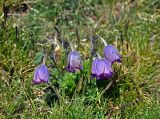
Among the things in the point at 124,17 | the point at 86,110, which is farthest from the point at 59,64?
the point at 124,17

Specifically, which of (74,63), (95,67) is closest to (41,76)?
(74,63)

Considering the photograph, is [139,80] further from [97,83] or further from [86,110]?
[86,110]

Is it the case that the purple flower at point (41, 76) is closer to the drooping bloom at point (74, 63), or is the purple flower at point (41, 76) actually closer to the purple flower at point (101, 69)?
the drooping bloom at point (74, 63)

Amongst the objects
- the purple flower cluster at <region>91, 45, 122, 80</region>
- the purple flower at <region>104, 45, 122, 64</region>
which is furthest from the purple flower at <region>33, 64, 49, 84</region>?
the purple flower at <region>104, 45, 122, 64</region>

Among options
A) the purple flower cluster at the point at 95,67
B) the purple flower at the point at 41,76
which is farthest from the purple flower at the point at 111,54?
the purple flower at the point at 41,76

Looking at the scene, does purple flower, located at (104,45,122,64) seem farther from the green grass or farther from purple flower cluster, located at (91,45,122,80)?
the green grass

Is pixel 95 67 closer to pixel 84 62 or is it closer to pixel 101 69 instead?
pixel 101 69
